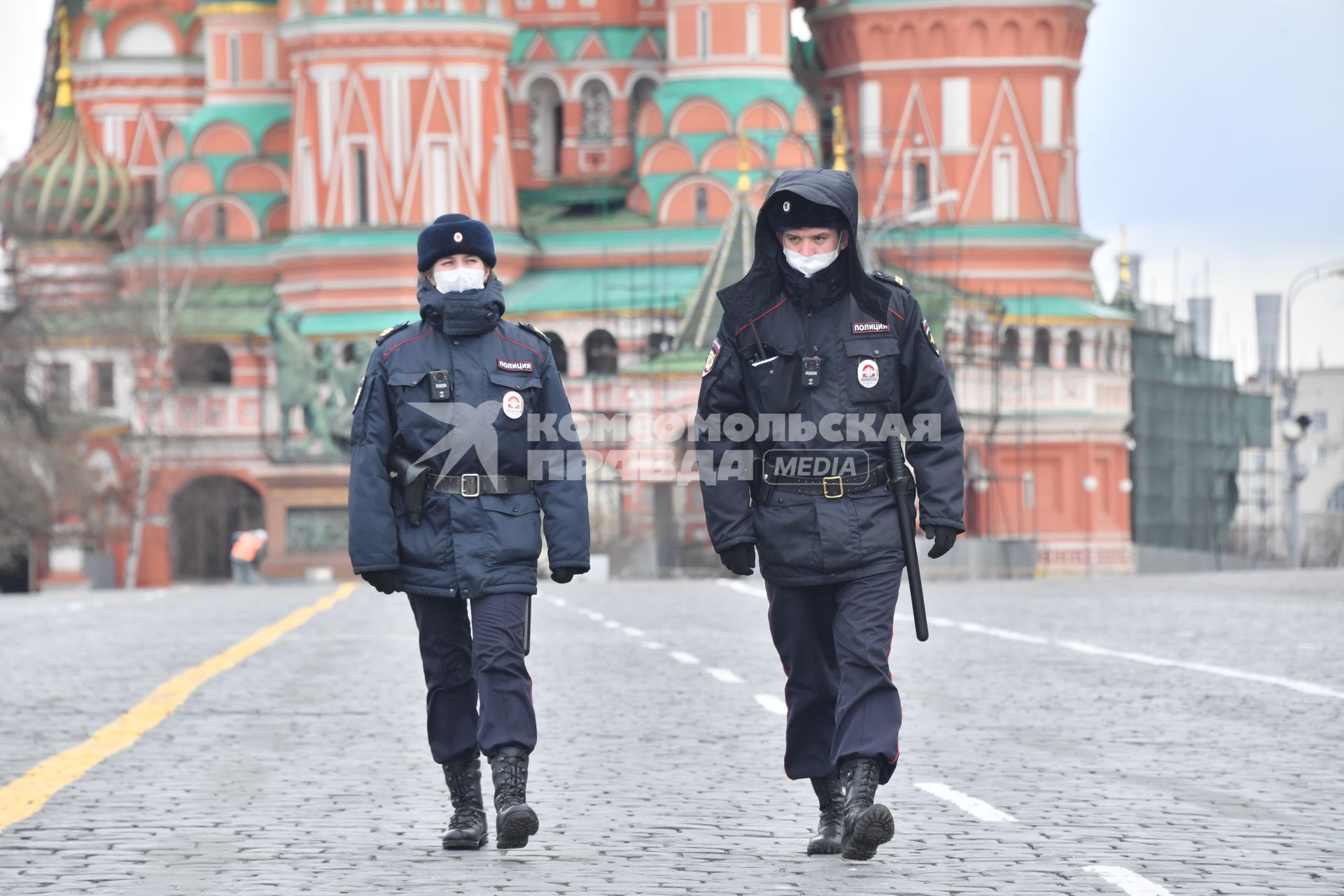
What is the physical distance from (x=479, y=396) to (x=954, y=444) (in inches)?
61.5

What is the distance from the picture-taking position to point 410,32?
260ft

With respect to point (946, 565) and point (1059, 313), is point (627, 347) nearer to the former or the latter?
point (1059, 313)

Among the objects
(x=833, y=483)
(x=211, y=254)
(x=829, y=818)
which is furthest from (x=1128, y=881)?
(x=211, y=254)

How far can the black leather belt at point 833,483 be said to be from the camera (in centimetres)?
976

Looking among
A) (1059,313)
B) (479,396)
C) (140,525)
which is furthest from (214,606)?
(1059,313)

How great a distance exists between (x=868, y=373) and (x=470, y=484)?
1.34 metres

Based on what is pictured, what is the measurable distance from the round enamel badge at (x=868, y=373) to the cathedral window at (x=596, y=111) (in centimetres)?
7859

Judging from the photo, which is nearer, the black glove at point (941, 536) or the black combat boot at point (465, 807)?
the black glove at point (941, 536)

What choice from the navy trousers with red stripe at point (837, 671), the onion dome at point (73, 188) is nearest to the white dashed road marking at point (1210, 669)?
the navy trousers with red stripe at point (837, 671)

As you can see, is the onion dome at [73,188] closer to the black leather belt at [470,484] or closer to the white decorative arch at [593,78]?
the white decorative arch at [593,78]

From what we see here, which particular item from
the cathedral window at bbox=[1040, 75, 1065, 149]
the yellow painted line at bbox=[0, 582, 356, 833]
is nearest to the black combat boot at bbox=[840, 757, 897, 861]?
the yellow painted line at bbox=[0, 582, 356, 833]

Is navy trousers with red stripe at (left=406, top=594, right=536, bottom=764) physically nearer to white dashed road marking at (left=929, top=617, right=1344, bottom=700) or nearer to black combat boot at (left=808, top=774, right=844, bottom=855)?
black combat boot at (left=808, top=774, right=844, bottom=855)

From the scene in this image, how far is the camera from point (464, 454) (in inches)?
398

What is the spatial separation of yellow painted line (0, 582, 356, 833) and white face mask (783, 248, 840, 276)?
129 inches
